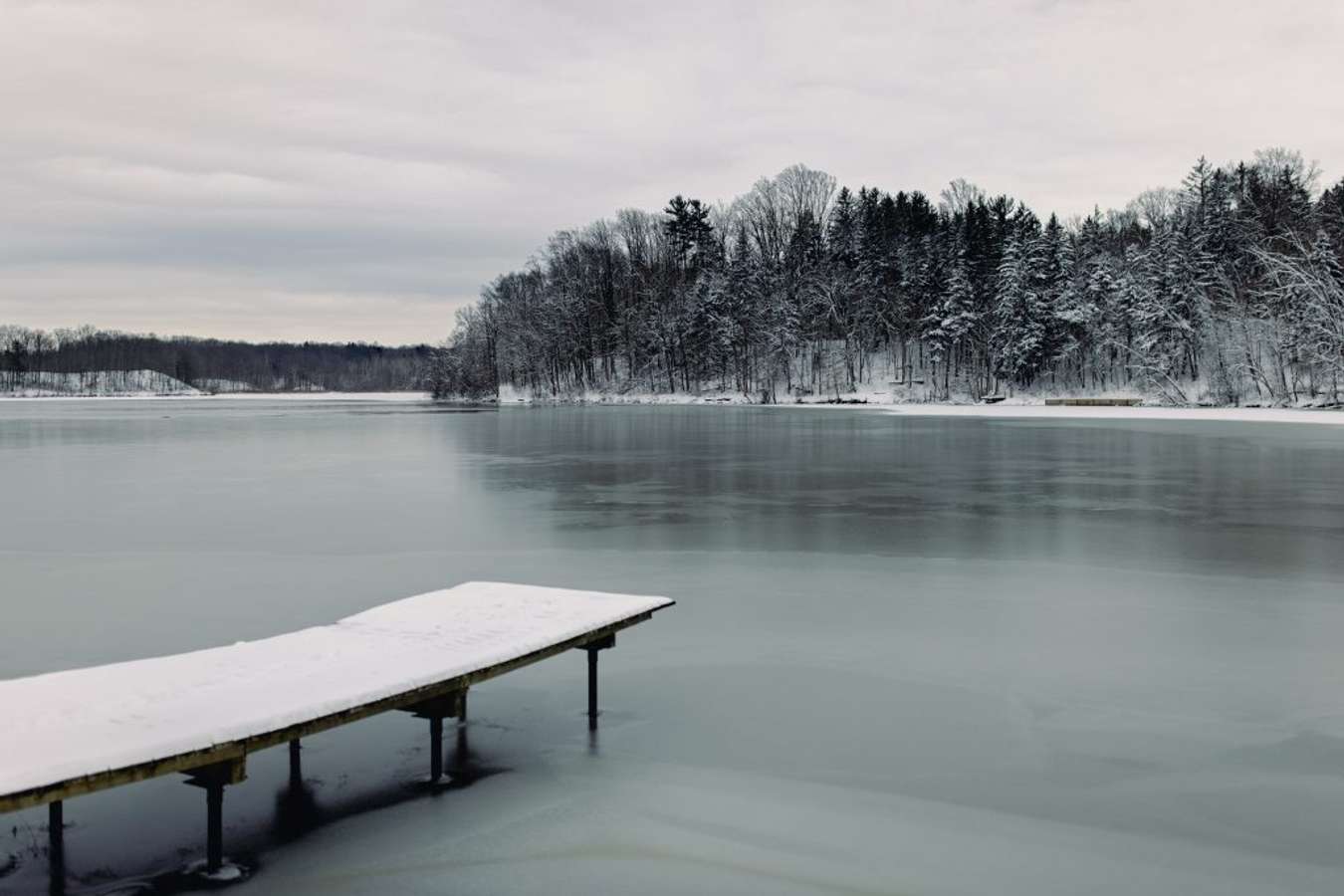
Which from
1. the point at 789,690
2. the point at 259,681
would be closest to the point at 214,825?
the point at 259,681

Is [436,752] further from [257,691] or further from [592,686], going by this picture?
[592,686]

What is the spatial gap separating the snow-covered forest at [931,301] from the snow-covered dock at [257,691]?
186 ft

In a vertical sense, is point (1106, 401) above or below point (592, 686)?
above

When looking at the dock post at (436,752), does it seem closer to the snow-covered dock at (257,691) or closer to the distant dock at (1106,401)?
the snow-covered dock at (257,691)

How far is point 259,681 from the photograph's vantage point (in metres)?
4.84

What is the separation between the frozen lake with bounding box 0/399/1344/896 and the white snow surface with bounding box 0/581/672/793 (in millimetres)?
655

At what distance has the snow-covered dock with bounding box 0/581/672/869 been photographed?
12.5 feet

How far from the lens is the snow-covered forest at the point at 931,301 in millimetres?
62906

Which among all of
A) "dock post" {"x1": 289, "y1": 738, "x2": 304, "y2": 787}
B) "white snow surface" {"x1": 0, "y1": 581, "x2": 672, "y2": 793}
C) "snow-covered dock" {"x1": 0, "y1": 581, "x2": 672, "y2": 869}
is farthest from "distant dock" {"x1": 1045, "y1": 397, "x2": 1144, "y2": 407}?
"dock post" {"x1": 289, "y1": 738, "x2": 304, "y2": 787}

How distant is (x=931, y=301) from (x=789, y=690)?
8169cm

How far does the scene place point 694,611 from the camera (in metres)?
9.19

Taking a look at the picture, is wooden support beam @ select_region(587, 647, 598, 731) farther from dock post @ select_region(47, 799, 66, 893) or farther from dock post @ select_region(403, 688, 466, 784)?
dock post @ select_region(47, 799, 66, 893)

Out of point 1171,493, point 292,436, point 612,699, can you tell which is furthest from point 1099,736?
point 292,436

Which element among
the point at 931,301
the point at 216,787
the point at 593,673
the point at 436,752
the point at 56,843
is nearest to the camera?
the point at 216,787
